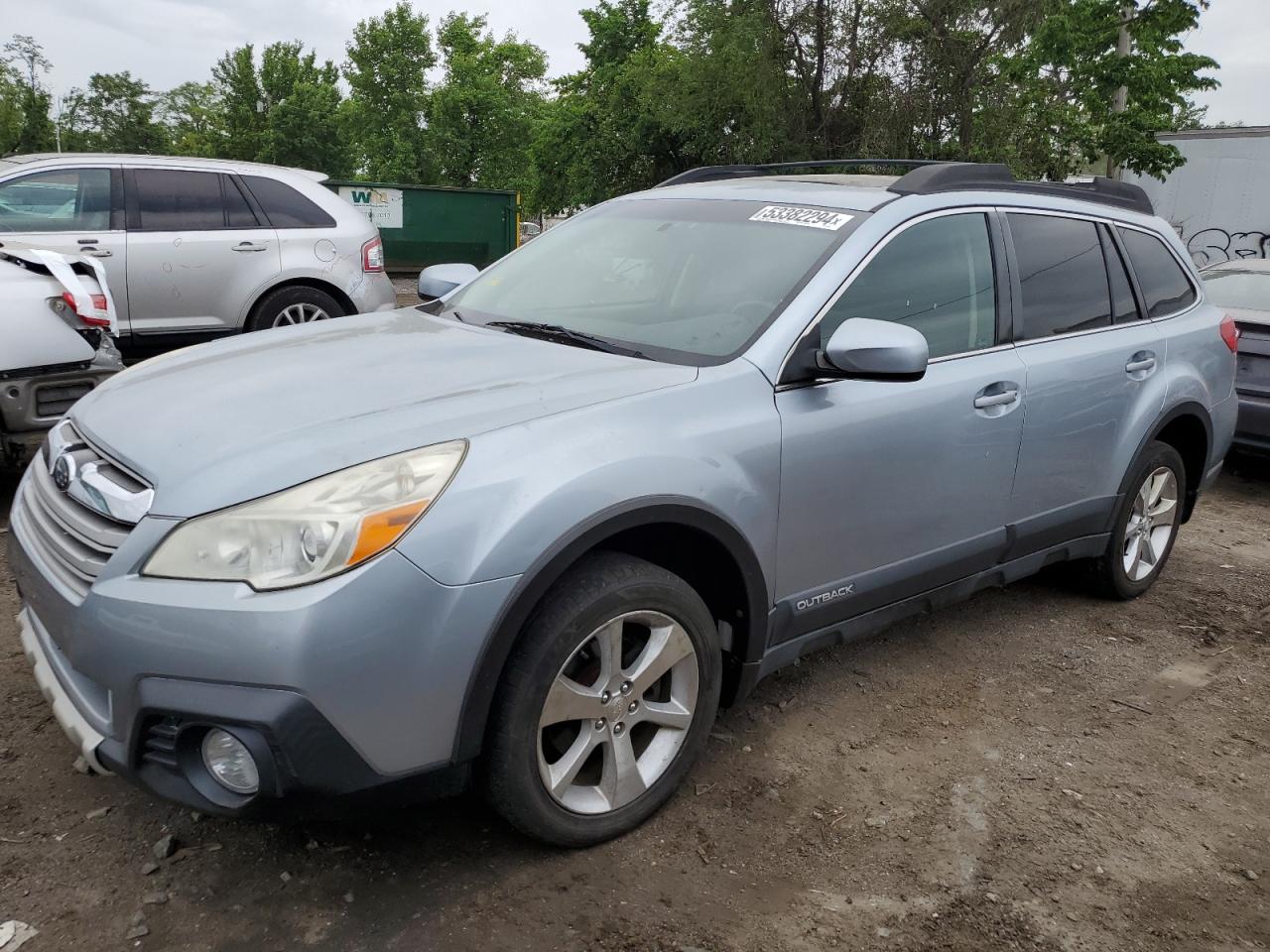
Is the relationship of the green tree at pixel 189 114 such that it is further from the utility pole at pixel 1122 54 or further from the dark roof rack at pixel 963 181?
the dark roof rack at pixel 963 181

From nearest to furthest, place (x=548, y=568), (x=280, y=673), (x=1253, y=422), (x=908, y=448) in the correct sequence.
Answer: (x=280, y=673)
(x=548, y=568)
(x=908, y=448)
(x=1253, y=422)

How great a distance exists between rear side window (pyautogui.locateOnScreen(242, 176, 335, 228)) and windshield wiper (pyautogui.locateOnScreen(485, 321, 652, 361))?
509 cm

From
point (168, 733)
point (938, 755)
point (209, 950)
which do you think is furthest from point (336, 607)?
point (938, 755)

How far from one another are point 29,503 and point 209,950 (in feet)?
4.06

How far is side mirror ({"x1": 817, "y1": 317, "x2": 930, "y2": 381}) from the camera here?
270cm

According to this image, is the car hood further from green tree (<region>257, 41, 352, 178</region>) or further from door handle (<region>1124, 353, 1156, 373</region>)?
green tree (<region>257, 41, 352, 178</region>)

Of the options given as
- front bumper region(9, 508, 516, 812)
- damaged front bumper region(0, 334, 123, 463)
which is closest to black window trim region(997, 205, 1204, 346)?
front bumper region(9, 508, 516, 812)

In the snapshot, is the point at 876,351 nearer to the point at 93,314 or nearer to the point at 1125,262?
the point at 1125,262

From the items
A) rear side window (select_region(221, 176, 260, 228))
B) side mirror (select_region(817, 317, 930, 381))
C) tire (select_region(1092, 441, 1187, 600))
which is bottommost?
tire (select_region(1092, 441, 1187, 600))

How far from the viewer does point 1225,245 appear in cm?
1733

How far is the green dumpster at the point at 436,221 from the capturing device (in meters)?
18.0

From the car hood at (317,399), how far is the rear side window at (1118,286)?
2.26 m

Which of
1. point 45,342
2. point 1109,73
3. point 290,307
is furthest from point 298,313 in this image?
point 1109,73

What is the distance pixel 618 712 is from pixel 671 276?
141cm
